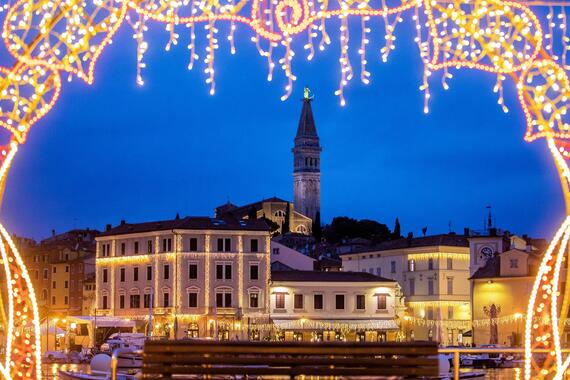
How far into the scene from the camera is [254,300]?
71.4m

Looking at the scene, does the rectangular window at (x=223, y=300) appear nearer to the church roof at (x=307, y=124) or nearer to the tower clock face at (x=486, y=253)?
the tower clock face at (x=486, y=253)

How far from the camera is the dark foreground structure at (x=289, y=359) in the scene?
1198 cm

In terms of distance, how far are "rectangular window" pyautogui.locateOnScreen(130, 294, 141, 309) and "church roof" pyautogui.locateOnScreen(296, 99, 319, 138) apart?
120 metres

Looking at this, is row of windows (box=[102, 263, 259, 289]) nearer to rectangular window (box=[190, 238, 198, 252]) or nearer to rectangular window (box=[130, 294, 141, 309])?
rectangular window (box=[190, 238, 198, 252])

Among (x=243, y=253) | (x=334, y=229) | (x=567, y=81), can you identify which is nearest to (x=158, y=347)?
(x=567, y=81)

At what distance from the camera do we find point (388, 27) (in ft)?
45.8

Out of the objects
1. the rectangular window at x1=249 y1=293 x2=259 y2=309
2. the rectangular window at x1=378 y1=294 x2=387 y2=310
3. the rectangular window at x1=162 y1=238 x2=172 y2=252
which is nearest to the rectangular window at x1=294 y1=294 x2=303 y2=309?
the rectangular window at x1=249 y1=293 x2=259 y2=309

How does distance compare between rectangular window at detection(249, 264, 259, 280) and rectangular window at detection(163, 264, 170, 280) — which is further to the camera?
rectangular window at detection(249, 264, 259, 280)

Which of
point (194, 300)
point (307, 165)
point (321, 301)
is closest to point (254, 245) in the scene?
point (194, 300)

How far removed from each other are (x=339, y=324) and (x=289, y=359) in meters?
61.3

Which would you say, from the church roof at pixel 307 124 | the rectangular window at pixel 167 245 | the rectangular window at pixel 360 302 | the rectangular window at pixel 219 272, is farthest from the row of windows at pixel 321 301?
the church roof at pixel 307 124

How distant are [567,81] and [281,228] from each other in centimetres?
12897

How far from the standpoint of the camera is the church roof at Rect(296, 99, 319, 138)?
192875 mm

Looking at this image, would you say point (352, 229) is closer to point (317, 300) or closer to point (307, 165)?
point (307, 165)
